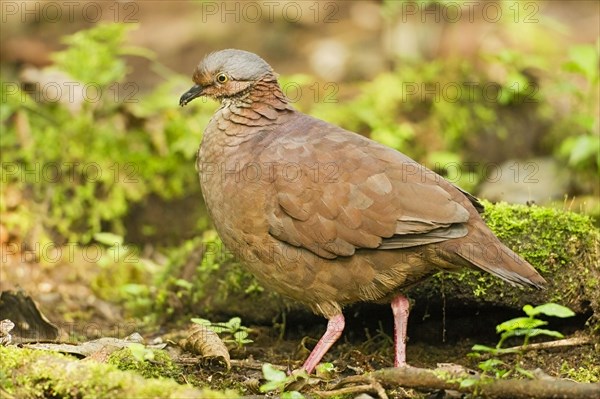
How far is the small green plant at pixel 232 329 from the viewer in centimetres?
478

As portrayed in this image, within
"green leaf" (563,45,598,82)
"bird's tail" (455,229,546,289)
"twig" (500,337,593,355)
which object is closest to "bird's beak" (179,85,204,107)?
"bird's tail" (455,229,546,289)

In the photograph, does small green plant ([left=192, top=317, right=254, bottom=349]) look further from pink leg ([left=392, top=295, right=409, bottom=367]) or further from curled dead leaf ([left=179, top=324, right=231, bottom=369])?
pink leg ([left=392, top=295, right=409, bottom=367])

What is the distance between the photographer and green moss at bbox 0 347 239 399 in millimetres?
3713

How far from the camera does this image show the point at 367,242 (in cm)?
455

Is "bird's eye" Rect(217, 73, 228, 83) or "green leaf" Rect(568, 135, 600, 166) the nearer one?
"bird's eye" Rect(217, 73, 228, 83)

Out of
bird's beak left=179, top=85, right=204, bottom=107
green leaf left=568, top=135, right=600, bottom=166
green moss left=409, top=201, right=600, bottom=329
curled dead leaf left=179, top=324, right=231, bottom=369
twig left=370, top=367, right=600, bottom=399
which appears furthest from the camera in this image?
green leaf left=568, top=135, right=600, bottom=166

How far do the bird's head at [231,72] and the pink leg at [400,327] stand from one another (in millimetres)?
1587

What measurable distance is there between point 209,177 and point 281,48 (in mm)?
6938

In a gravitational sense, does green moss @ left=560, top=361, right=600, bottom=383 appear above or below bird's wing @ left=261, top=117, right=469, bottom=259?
below

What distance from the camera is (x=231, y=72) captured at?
5.25 m

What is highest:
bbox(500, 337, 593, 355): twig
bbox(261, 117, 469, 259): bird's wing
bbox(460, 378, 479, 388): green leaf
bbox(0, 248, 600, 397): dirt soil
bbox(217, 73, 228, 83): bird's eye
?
bbox(217, 73, 228, 83): bird's eye

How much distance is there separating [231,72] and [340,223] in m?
1.29

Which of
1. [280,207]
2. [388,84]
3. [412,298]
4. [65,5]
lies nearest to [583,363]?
[412,298]

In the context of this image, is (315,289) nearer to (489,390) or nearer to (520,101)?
(489,390)
